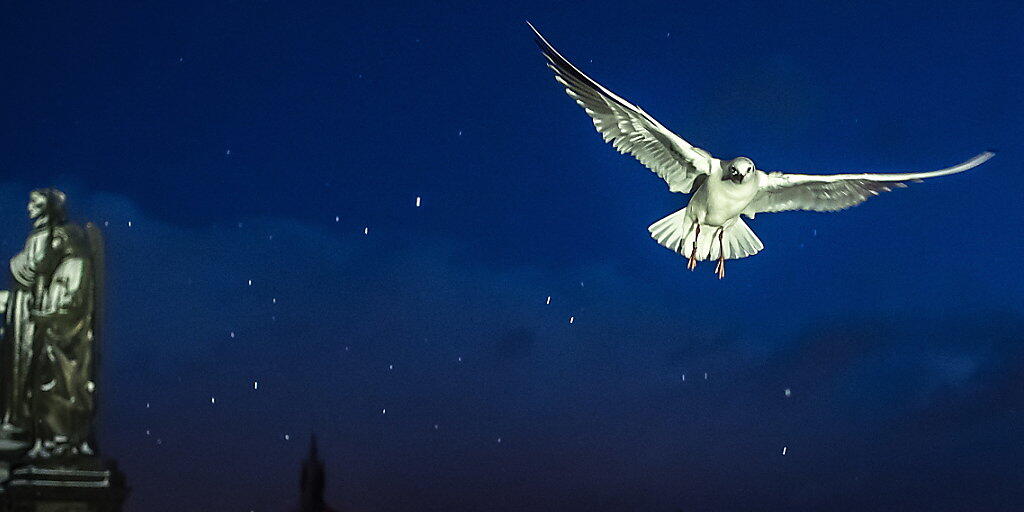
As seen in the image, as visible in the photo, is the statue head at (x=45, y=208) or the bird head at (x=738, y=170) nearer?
the statue head at (x=45, y=208)

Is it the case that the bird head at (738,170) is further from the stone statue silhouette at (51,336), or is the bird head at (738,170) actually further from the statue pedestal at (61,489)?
the statue pedestal at (61,489)

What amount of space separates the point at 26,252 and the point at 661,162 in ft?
11.6

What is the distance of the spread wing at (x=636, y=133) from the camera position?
694cm

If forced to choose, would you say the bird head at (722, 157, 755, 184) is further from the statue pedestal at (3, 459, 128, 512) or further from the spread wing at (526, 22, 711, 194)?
the statue pedestal at (3, 459, 128, 512)

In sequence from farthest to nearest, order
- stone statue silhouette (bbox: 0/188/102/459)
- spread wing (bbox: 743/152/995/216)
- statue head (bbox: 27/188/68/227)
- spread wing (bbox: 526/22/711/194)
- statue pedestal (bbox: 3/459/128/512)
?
spread wing (bbox: 743/152/995/216) → spread wing (bbox: 526/22/711/194) → statue head (bbox: 27/188/68/227) → stone statue silhouette (bbox: 0/188/102/459) → statue pedestal (bbox: 3/459/128/512)

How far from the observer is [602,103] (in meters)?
7.19

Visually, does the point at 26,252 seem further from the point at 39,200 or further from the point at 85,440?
the point at 85,440

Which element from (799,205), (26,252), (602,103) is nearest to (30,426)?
→ (26,252)

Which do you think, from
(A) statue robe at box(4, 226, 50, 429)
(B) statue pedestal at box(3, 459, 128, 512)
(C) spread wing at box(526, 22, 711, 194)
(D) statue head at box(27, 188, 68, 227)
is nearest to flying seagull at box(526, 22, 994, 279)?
(C) spread wing at box(526, 22, 711, 194)

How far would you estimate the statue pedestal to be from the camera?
608 centimetres

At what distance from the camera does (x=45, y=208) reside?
6.53 metres

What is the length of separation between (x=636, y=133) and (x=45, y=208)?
10.7ft

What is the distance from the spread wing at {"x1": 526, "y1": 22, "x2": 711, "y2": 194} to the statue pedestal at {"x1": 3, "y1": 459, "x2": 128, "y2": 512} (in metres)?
3.17

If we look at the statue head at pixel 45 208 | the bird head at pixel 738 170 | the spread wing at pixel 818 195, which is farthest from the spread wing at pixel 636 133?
the statue head at pixel 45 208
